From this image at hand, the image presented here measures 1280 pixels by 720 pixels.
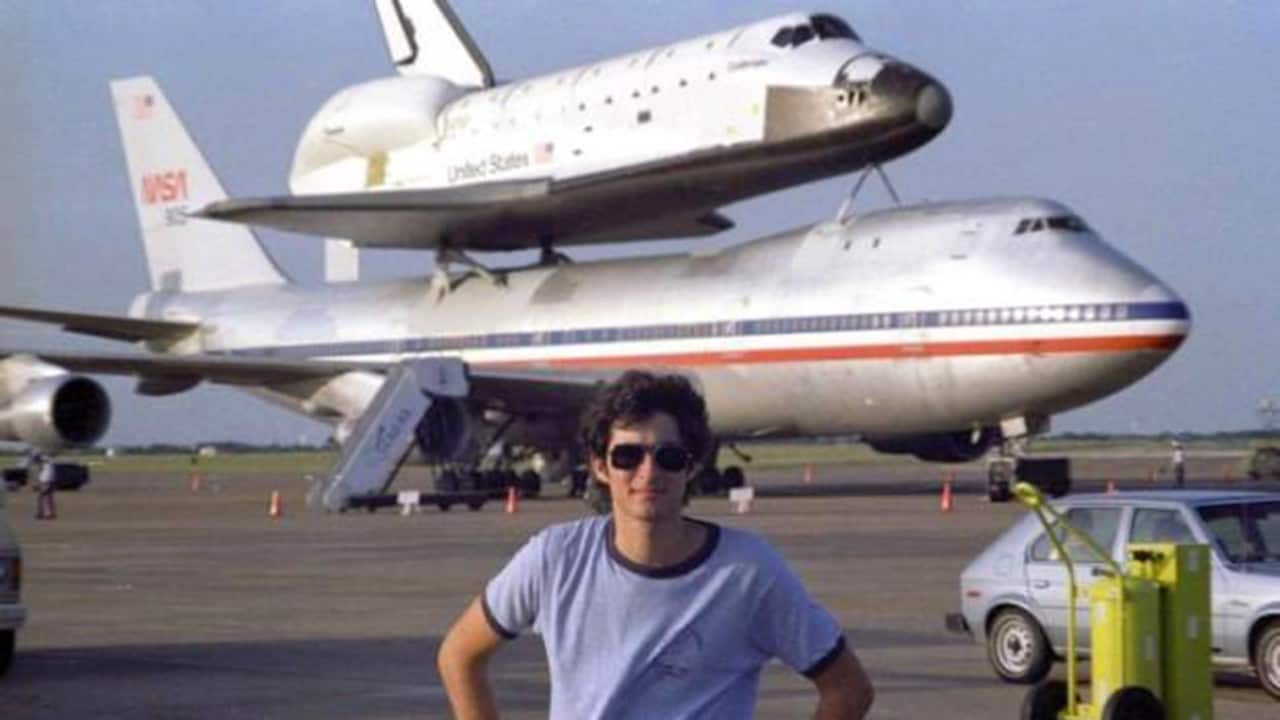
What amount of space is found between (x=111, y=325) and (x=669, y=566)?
4552cm

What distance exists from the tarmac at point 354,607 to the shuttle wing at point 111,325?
7.23m

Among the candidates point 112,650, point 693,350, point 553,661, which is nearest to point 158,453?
point 693,350

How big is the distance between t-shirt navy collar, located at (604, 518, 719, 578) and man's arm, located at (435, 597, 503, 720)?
0.96 ft

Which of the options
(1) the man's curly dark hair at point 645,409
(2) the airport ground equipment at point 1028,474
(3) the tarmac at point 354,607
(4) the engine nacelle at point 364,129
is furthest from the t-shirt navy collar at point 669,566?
(4) the engine nacelle at point 364,129

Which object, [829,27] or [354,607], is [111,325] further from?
[354,607]

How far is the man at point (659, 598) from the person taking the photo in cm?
469

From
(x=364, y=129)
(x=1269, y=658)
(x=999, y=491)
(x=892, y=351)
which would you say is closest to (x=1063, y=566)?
(x=1269, y=658)

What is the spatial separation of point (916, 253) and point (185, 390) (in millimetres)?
15975

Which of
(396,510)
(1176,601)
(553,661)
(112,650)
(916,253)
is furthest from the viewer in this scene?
(396,510)

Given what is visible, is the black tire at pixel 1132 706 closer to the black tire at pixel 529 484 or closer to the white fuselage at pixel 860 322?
the white fuselage at pixel 860 322

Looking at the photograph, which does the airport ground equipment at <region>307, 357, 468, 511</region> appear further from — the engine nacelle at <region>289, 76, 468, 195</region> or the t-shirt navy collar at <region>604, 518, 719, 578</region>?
the t-shirt navy collar at <region>604, 518, 719, 578</region>

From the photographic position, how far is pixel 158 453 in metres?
138

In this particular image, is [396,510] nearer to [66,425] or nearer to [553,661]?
[66,425]

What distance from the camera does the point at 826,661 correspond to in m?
4.80
